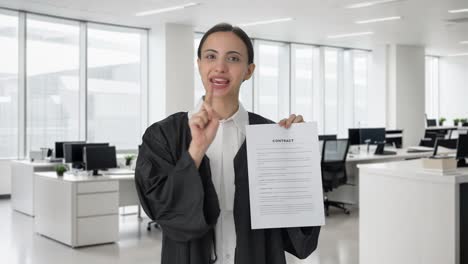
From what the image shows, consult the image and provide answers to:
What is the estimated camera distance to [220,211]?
1.38 m

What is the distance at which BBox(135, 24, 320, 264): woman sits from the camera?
1.31 metres

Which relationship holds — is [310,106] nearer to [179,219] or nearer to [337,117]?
[337,117]

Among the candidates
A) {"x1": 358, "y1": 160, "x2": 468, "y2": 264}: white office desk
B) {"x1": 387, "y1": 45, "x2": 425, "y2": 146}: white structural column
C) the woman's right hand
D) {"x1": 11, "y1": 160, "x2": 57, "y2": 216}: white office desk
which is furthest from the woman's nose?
{"x1": 387, "y1": 45, "x2": 425, "y2": 146}: white structural column

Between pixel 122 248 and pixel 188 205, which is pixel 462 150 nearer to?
pixel 122 248

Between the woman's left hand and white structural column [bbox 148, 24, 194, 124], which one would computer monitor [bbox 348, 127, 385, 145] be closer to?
white structural column [bbox 148, 24, 194, 124]

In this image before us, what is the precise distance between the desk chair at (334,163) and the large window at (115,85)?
5.17 m

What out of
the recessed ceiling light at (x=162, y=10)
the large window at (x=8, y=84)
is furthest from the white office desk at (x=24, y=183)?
the recessed ceiling light at (x=162, y=10)

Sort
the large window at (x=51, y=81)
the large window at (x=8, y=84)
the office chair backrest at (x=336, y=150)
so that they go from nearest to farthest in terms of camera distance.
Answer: the office chair backrest at (x=336, y=150) < the large window at (x=8, y=84) < the large window at (x=51, y=81)

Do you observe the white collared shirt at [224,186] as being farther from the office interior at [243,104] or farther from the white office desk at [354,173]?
the white office desk at [354,173]

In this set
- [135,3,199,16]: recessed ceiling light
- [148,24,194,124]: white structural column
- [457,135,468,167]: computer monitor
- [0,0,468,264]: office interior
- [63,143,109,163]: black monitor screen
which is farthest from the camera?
[148,24,194,124]: white structural column

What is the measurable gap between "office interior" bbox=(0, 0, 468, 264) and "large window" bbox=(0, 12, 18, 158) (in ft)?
0.06

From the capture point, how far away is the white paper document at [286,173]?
4.58ft

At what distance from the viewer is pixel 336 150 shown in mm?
7957

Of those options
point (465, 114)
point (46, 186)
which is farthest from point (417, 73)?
point (46, 186)
